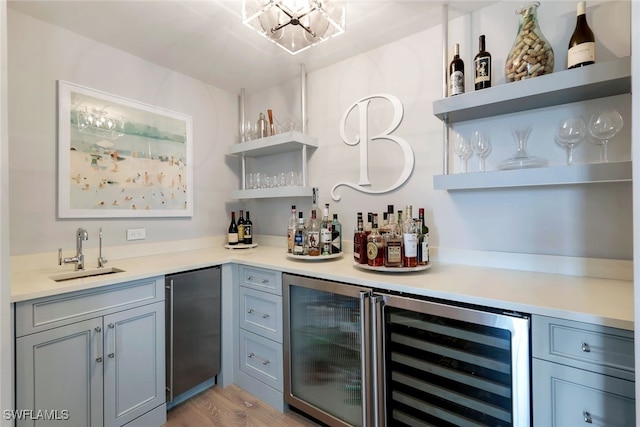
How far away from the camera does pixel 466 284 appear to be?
→ 1293 mm

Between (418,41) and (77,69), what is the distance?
7.42ft

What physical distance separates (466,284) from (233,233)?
2.01 metres

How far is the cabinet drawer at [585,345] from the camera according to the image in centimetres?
89

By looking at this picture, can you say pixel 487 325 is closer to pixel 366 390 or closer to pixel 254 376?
pixel 366 390

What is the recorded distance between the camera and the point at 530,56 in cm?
136

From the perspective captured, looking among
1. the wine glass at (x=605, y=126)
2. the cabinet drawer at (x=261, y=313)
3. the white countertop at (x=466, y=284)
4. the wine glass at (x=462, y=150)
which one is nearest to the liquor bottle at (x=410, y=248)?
the white countertop at (x=466, y=284)

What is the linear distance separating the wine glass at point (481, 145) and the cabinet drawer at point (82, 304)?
6.45 ft

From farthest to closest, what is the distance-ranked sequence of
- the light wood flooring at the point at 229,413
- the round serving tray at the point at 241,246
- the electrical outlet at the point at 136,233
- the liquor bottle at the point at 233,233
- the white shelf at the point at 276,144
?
the liquor bottle at the point at 233,233, the round serving tray at the point at 241,246, the white shelf at the point at 276,144, the electrical outlet at the point at 136,233, the light wood flooring at the point at 229,413

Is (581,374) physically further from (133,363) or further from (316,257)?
(133,363)

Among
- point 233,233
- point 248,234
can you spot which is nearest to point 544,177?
point 248,234

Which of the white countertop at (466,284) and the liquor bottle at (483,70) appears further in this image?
the liquor bottle at (483,70)

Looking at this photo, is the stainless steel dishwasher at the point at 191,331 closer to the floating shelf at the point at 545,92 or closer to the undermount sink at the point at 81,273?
the undermount sink at the point at 81,273

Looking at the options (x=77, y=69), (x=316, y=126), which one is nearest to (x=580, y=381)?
(x=316, y=126)

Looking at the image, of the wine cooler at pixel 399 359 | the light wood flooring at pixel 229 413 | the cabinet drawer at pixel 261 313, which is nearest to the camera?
the wine cooler at pixel 399 359
